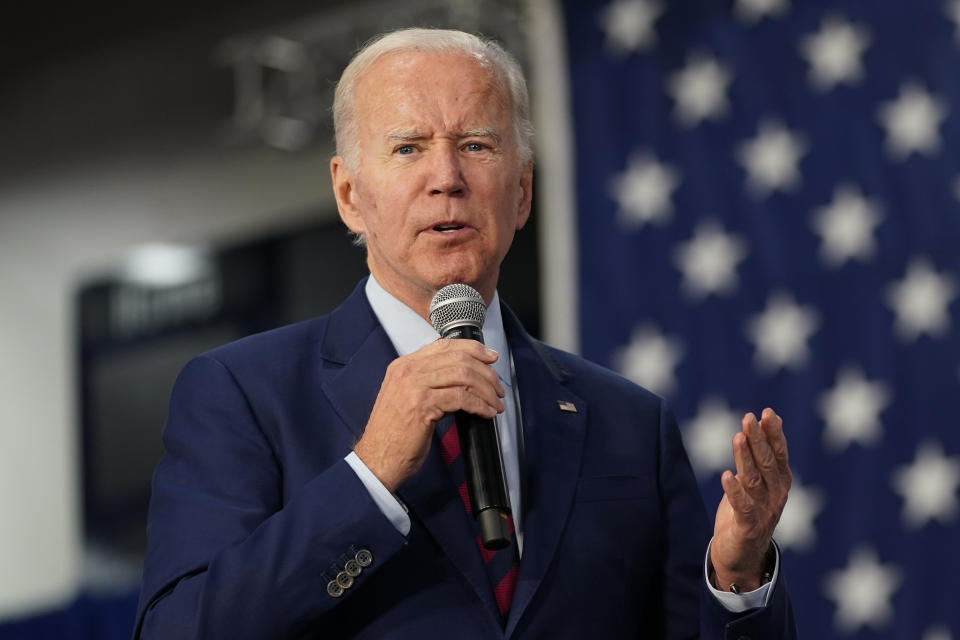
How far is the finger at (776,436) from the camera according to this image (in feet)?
5.29

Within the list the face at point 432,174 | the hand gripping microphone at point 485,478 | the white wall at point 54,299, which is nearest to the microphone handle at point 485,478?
the hand gripping microphone at point 485,478

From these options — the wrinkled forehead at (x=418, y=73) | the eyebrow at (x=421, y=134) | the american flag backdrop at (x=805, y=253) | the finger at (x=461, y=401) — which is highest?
the wrinkled forehead at (x=418, y=73)

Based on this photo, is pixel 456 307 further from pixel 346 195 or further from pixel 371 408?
pixel 346 195

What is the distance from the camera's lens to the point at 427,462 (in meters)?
1.69

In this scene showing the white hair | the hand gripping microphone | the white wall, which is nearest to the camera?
the hand gripping microphone

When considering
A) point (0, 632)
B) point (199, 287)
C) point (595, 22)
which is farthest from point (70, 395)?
point (595, 22)

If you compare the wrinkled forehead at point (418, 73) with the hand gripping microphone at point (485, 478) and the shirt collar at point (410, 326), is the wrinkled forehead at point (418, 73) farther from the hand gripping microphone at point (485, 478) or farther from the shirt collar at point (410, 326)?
the hand gripping microphone at point (485, 478)

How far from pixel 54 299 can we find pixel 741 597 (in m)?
7.78

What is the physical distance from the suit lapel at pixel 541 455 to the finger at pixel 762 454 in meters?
0.25

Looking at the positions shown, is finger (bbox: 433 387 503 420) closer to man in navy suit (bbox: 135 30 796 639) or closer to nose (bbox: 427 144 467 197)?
man in navy suit (bbox: 135 30 796 639)

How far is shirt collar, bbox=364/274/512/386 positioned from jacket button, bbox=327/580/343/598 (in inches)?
15.5

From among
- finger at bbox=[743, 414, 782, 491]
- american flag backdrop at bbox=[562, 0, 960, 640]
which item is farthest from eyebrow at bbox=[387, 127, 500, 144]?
american flag backdrop at bbox=[562, 0, 960, 640]

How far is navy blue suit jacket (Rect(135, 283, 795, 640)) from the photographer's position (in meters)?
1.53

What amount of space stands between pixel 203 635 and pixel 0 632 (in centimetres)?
418
